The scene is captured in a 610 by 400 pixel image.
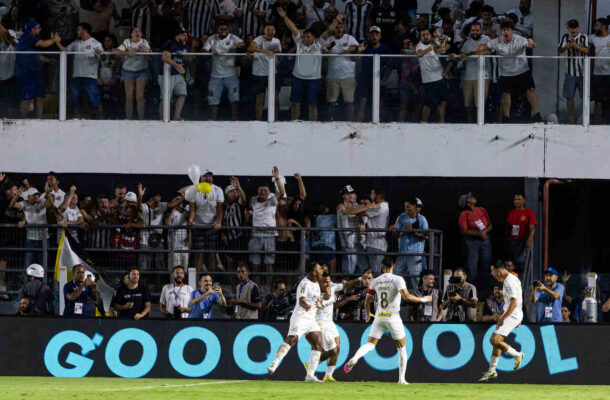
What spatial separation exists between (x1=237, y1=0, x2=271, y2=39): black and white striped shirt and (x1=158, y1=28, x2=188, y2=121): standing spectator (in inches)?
63.2

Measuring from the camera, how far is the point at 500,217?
24.2 metres

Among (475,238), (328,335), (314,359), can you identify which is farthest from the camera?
(475,238)

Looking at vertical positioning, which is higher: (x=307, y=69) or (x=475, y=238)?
(x=307, y=69)

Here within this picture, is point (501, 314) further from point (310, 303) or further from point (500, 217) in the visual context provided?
point (500, 217)

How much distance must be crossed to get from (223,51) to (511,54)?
511 cm

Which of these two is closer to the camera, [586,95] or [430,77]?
[430,77]

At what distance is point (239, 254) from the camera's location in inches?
771

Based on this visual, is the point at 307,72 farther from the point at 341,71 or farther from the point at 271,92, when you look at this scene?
the point at 271,92

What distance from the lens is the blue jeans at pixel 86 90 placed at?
20859 millimetres

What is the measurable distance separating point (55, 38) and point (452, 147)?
7.36 metres

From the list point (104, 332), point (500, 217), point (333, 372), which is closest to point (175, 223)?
point (104, 332)

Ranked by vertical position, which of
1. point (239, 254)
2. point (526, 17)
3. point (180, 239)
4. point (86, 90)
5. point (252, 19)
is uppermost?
point (526, 17)

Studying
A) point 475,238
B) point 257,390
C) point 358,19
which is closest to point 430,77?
point 358,19

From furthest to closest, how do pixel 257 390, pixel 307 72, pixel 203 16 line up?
pixel 203 16, pixel 307 72, pixel 257 390
